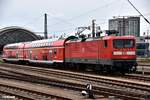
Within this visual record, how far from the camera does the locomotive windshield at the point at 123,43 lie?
28188mm

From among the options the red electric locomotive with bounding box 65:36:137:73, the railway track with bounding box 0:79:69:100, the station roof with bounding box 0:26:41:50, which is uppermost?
the station roof with bounding box 0:26:41:50

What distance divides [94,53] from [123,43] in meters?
2.95

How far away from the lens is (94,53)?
30.4 metres

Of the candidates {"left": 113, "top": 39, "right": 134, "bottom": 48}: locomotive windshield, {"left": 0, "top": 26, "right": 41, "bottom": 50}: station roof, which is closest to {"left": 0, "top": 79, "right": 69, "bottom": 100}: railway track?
{"left": 113, "top": 39, "right": 134, "bottom": 48}: locomotive windshield

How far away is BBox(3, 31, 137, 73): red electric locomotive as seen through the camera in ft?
92.2

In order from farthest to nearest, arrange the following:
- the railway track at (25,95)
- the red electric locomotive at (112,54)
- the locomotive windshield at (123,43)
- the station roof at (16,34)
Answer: the station roof at (16,34) → the locomotive windshield at (123,43) → the red electric locomotive at (112,54) → the railway track at (25,95)

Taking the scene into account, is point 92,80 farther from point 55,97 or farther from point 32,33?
point 32,33

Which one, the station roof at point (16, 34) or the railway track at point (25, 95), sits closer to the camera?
the railway track at point (25, 95)

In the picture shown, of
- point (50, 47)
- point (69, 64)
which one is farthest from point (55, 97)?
point (50, 47)

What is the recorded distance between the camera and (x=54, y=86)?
861 inches

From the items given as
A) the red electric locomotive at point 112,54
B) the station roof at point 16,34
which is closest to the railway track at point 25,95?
the red electric locomotive at point 112,54

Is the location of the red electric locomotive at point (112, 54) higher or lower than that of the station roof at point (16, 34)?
lower

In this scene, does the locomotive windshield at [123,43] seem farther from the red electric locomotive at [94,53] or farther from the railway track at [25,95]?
the railway track at [25,95]

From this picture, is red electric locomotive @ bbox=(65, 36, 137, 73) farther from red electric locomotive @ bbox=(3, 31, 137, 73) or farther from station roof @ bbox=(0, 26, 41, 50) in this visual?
station roof @ bbox=(0, 26, 41, 50)
